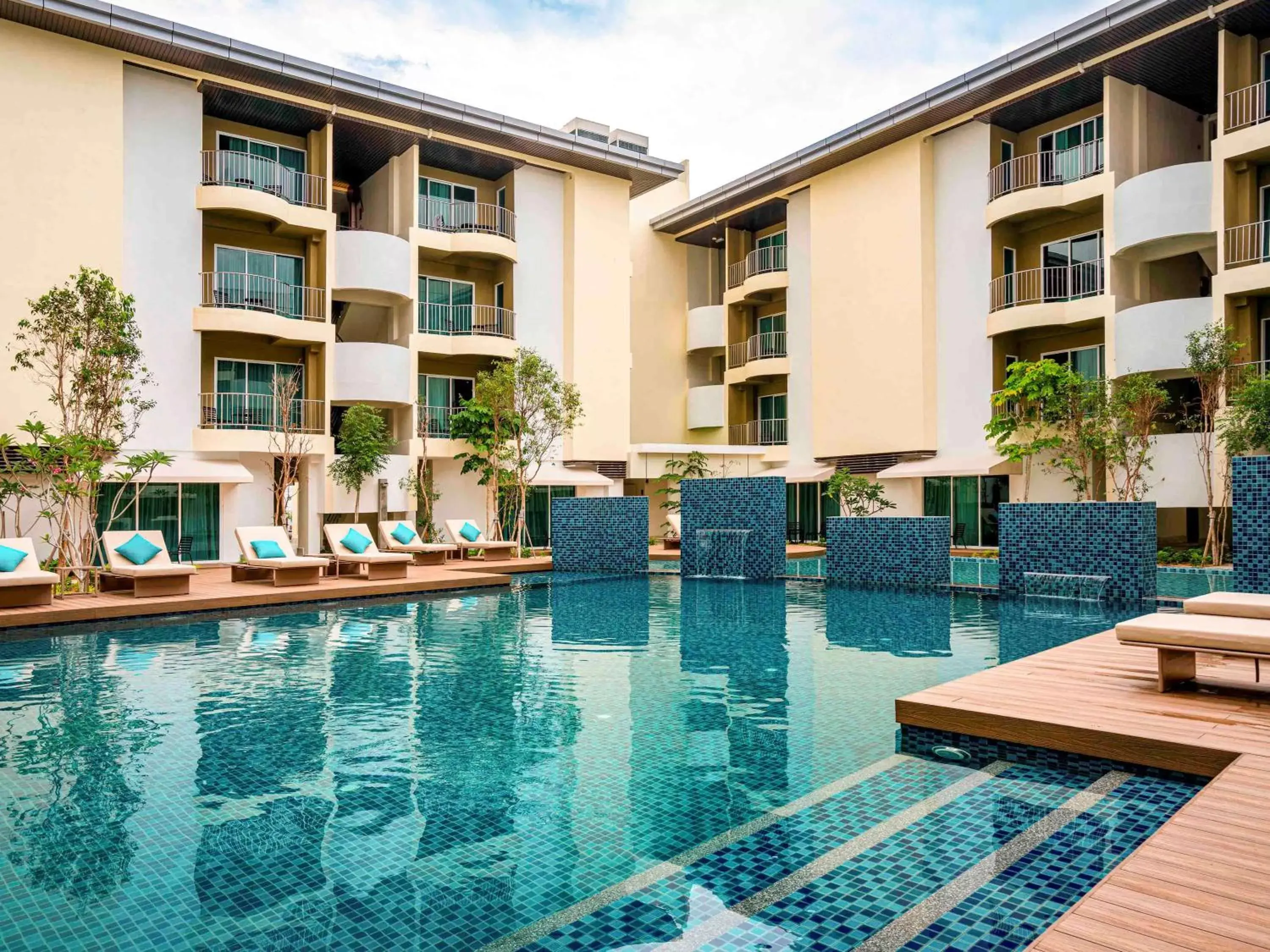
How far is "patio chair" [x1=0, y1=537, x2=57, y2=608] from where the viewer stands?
1050 centimetres

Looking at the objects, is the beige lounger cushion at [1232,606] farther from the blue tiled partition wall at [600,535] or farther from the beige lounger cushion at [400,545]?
the beige lounger cushion at [400,545]

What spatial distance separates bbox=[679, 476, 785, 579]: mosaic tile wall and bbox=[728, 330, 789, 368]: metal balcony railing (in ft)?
40.3

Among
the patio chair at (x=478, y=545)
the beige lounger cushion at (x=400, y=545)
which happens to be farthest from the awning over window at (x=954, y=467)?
the beige lounger cushion at (x=400, y=545)

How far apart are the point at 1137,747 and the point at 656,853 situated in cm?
266

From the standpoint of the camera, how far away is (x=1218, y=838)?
10.8 ft

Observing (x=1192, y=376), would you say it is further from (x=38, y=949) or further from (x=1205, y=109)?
(x=38, y=949)

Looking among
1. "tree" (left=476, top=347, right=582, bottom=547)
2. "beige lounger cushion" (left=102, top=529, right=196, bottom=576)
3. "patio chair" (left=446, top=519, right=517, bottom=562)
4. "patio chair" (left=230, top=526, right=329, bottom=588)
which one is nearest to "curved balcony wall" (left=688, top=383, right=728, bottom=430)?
"tree" (left=476, top=347, right=582, bottom=547)

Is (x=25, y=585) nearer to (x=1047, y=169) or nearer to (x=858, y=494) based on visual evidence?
(x=858, y=494)

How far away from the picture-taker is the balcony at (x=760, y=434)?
92.9ft

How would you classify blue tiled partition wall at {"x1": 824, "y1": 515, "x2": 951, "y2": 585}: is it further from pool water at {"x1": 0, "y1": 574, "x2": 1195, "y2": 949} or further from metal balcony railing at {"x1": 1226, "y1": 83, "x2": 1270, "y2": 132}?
metal balcony railing at {"x1": 1226, "y1": 83, "x2": 1270, "y2": 132}

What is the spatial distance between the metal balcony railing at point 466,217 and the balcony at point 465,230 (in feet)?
0.04

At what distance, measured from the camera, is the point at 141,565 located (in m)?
12.2

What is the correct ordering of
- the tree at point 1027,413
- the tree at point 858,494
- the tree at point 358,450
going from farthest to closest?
the tree at point 858,494
the tree at point 358,450
the tree at point 1027,413

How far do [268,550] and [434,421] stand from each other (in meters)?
11.4
